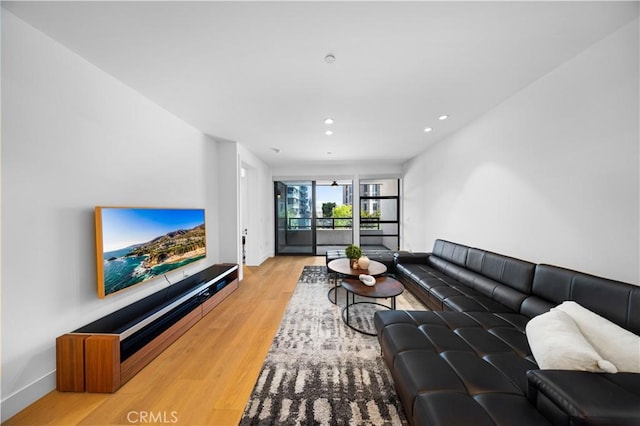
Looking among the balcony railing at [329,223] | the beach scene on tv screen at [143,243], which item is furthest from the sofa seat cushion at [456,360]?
the balcony railing at [329,223]

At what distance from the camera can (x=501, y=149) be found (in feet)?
8.53

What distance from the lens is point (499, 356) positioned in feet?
4.38

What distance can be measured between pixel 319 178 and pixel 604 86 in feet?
15.7

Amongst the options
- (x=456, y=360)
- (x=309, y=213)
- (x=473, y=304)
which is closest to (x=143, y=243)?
(x=456, y=360)

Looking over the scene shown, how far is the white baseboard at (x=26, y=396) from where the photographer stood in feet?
4.37

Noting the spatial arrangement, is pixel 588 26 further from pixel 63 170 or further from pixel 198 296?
pixel 198 296

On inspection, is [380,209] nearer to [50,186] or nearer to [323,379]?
[323,379]

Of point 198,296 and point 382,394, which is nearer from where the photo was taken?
point 382,394

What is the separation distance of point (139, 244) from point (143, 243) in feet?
0.14

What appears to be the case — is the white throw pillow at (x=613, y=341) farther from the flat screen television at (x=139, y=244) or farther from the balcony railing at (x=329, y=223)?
the balcony railing at (x=329, y=223)

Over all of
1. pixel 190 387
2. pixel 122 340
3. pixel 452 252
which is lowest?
pixel 190 387

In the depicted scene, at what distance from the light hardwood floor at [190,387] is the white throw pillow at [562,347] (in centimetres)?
185

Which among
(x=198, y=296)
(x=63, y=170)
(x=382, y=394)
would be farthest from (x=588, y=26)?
(x=198, y=296)

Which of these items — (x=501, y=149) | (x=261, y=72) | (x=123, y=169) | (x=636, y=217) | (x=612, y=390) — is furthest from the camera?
(x=501, y=149)
